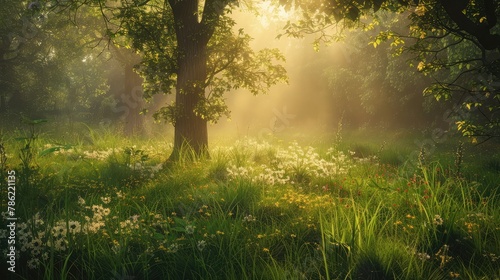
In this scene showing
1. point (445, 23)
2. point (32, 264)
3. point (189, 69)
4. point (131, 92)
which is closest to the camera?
point (32, 264)

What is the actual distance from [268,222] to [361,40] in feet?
70.4

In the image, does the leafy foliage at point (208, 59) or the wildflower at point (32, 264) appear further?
the leafy foliage at point (208, 59)

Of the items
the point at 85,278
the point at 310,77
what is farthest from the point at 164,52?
the point at 310,77

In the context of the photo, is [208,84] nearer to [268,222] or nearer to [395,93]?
[268,222]

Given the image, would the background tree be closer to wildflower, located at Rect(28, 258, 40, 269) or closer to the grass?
the grass

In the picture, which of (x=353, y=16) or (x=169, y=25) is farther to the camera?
(x=169, y=25)

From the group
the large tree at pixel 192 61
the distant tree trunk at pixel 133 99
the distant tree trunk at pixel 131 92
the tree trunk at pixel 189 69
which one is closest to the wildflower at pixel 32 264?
the large tree at pixel 192 61

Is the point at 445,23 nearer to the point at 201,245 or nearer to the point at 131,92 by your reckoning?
the point at 201,245

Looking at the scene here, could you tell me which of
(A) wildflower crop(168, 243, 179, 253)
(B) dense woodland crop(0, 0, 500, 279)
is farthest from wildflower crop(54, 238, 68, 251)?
(A) wildflower crop(168, 243, 179, 253)

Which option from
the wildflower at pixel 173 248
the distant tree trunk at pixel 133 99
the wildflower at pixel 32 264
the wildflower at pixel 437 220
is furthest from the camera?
the distant tree trunk at pixel 133 99

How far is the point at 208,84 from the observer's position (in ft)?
28.4

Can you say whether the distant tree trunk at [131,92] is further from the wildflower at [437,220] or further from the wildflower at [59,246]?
the wildflower at [437,220]

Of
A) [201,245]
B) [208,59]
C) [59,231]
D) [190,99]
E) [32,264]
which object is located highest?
[208,59]

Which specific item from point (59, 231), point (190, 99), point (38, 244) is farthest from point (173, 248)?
point (190, 99)
